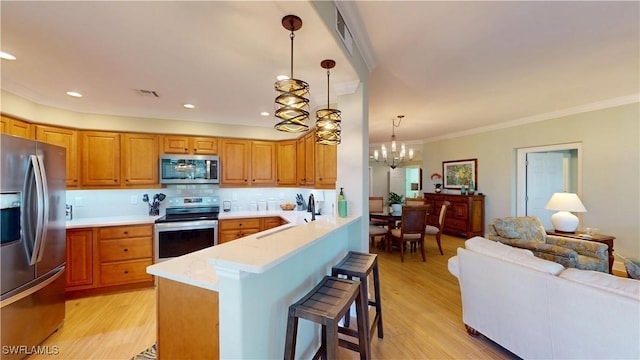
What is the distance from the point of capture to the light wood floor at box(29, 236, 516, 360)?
205 cm

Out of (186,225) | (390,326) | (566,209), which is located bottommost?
(390,326)

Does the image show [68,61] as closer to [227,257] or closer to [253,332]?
[227,257]

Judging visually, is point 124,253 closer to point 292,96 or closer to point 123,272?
point 123,272

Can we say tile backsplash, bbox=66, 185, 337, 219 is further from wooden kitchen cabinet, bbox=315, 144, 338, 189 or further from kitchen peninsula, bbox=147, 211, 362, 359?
kitchen peninsula, bbox=147, 211, 362, 359

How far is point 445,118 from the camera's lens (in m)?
4.87

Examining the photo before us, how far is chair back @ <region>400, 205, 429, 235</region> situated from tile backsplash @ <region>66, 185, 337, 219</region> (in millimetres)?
1411

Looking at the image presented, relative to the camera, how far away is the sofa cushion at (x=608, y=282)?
1.34 meters

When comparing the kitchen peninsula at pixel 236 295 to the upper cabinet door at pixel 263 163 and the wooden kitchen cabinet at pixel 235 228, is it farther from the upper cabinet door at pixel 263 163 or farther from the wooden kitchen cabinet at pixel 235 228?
the upper cabinet door at pixel 263 163

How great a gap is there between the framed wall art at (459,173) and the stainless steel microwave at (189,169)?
563 cm

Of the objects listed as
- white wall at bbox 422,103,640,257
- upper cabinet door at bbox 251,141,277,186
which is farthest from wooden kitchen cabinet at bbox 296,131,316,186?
white wall at bbox 422,103,640,257

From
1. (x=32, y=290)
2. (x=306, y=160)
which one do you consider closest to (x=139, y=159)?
(x=32, y=290)

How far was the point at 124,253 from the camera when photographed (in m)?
3.19

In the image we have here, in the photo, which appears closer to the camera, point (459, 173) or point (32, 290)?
point (32, 290)

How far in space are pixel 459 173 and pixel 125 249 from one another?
270 inches
